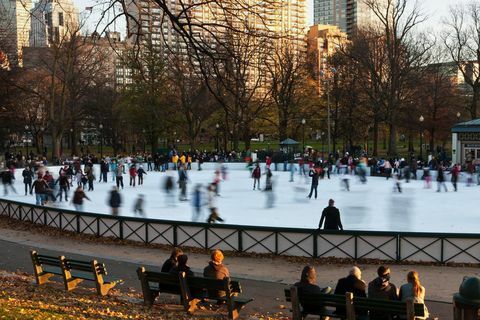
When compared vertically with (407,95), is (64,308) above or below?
below

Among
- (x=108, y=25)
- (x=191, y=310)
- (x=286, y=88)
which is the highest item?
(x=286, y=88)

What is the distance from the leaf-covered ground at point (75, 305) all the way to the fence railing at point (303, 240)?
410cm

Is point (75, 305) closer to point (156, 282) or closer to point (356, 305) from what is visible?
point (156, 282)

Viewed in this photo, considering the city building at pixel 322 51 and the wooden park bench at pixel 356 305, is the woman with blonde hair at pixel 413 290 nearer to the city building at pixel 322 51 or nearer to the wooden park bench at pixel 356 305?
the wooden park bench at pixel 356 305

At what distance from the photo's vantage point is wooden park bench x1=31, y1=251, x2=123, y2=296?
29.5 feet

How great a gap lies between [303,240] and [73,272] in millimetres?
5617

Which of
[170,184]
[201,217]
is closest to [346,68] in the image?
[170,184]

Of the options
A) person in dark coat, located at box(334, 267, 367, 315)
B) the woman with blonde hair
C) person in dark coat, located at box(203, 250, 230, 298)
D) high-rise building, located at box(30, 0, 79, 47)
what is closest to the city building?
high-rise building, located at box(30, 0, 79, 47)

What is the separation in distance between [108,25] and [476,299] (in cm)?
768

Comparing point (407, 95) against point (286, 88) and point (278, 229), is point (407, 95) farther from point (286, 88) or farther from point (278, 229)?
point (278, 229)

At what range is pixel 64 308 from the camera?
7.54 meters

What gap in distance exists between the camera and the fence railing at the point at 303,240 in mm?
12266

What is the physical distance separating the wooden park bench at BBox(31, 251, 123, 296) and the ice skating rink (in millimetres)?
8060

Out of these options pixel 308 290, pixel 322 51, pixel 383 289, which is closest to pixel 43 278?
pixel 308 290
